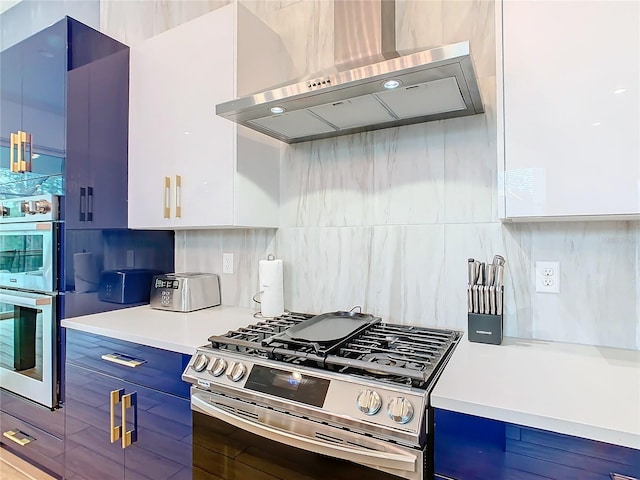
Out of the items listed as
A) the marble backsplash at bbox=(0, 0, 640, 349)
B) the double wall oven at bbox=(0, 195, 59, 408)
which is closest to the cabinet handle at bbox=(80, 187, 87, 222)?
the double wall oven at bbox=(0, 195, 59, 408)

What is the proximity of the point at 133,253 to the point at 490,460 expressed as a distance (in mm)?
1976

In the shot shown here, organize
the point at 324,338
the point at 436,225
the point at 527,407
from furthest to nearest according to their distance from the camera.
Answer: the point at 436,225, the point at 324,338, the point at 527,407

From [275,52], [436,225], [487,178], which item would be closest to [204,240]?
[275,52]

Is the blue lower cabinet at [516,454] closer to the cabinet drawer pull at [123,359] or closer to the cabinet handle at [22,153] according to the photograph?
the cabinet drawer pull at [123,359]

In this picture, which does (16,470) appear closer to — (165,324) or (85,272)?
(85,272)

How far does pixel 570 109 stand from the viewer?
1060mm

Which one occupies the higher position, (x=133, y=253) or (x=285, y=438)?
(x=133, y=253)

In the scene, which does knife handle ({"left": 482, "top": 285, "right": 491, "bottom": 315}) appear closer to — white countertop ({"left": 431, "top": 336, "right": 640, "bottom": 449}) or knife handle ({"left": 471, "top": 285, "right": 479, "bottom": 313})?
knife handle ({"left": 471, "top": 285, "right": 479, "bottom": 313})

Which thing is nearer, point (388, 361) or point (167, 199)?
point (388, 361)

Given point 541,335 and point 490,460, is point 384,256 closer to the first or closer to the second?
point 541,335

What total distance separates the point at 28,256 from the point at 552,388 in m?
2.37

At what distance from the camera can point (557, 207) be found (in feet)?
3.53

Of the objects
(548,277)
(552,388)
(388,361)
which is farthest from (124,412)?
(548,277)

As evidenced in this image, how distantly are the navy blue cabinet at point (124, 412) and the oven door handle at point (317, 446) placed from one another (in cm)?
20
